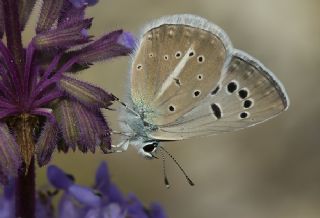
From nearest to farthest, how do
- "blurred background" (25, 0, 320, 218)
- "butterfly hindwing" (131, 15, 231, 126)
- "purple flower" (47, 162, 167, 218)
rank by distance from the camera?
"butterfly hindwing" (131, 15, 231, 126)
"purple flower" (47, 162, 167, 218)
"blurred background" (25, 0, 320, 218)

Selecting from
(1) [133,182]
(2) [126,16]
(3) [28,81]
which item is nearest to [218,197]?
(1) [133,182]

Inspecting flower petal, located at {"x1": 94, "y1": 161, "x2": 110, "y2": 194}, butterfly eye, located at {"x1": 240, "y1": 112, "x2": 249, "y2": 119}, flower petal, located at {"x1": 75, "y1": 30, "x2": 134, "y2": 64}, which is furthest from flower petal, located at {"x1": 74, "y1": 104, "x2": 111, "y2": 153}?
flower petal, located at {"x1": 94, "y1": 161, "x2": 110, "y2": 194}

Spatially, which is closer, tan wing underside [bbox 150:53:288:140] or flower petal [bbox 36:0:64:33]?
flower petal [bbox 36:0:64:33]

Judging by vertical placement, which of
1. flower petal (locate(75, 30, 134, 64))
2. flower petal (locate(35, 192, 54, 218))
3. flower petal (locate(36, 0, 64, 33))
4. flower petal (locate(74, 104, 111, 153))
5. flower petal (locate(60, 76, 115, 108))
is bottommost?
flower petal (locate(35, 192, 54, 218))

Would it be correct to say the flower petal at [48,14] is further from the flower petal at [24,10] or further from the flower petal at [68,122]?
the flower petal at [68,122]

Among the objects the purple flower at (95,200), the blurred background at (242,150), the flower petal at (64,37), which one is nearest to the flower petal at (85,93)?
the flower petal at (64,37)

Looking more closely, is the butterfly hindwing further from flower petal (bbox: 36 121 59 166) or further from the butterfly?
flower petal (bbox: 36 121 59 166)

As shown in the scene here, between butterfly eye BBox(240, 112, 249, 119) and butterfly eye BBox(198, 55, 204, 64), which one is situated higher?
butterfly eye BBox(198, 55, 204, 64)
